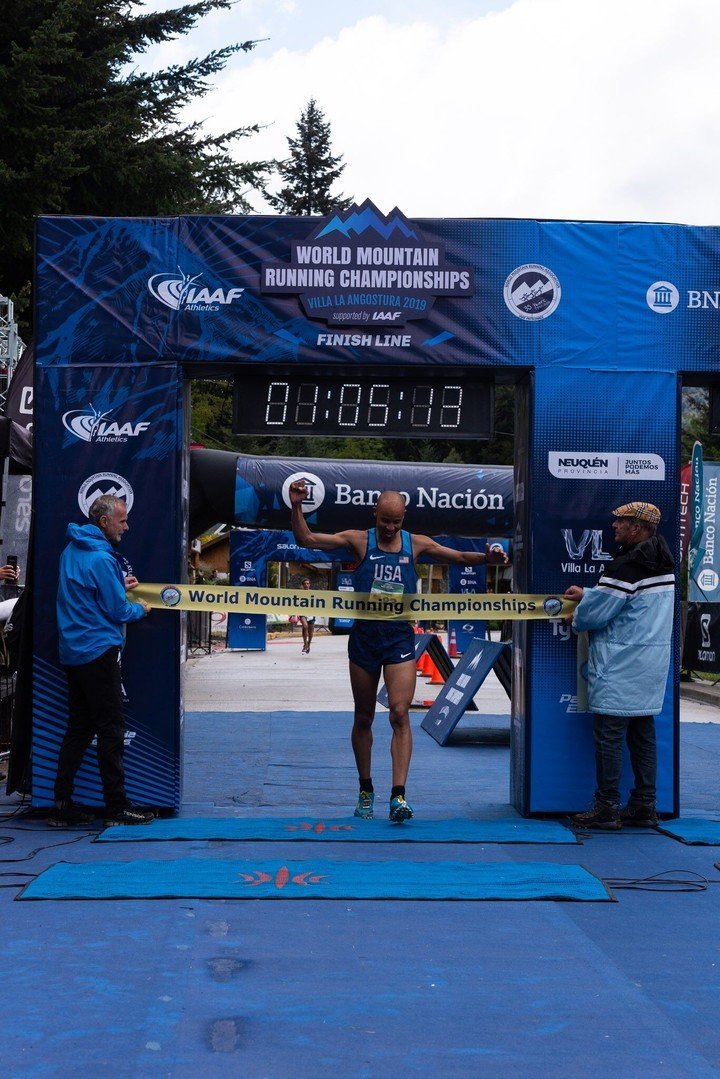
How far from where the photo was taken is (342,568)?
40.9 m

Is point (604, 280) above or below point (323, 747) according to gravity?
above

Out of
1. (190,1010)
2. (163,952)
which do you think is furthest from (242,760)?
(190,1010)

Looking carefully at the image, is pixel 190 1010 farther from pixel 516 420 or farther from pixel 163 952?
pixel 516 420

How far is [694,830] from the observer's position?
8.00 metres

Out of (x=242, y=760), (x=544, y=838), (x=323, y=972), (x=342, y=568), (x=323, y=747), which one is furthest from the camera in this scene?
(x=342, y=568)

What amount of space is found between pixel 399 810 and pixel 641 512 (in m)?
2.41

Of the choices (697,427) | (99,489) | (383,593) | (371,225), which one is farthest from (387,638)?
(697,427)

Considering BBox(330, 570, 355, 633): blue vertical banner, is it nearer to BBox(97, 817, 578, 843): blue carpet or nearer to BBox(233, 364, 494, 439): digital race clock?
BBox(233, 364, 494, 439): digital race clock

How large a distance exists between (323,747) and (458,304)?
542 centimetres

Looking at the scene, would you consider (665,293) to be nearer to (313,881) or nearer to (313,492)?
(313,881)

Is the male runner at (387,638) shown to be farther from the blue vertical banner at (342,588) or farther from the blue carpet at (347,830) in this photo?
the blue vertical banner at (342,588)

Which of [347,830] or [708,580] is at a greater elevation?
[708,580]

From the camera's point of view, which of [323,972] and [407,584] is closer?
[323,972]

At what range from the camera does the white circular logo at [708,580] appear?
576 inches
